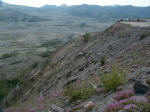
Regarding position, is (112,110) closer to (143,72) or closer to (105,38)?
(143,72)

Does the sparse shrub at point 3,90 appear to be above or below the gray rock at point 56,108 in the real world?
below

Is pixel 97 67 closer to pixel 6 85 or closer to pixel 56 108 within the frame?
pixel 56 108

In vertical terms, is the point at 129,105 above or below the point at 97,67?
above

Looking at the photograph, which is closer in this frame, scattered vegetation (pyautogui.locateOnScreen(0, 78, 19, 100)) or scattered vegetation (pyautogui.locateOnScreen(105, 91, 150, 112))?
scattered vegetation (pyautogui.locateOnScreen(105, 91, 150, 112))

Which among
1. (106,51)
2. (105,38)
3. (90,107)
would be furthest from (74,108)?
(105,38)

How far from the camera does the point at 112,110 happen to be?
8398 millimetres

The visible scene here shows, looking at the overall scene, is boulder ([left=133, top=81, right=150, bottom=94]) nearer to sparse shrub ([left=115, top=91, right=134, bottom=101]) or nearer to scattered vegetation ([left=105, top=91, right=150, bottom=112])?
sparse shrub ([left=115, top=91, right=134, bottom=101])

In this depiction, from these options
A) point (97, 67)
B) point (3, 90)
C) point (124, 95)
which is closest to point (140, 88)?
point (124, 95)

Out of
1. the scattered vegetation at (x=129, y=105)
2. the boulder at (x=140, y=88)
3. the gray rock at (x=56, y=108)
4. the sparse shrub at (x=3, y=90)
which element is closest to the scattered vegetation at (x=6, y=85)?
the sparse shrub at (x=3, y=90)

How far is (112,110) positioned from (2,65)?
61220 millimetres

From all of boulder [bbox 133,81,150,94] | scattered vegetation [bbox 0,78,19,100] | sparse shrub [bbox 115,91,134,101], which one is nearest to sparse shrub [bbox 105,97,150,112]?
sparse shrub [bbox 115,91,134,101]

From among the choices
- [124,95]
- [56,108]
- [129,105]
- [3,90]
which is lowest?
[3,90]

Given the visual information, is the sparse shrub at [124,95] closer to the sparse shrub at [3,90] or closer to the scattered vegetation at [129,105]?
the scattered vegetation at [129,105]

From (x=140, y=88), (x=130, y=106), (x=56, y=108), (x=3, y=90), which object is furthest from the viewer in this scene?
(x=3, y=90)
